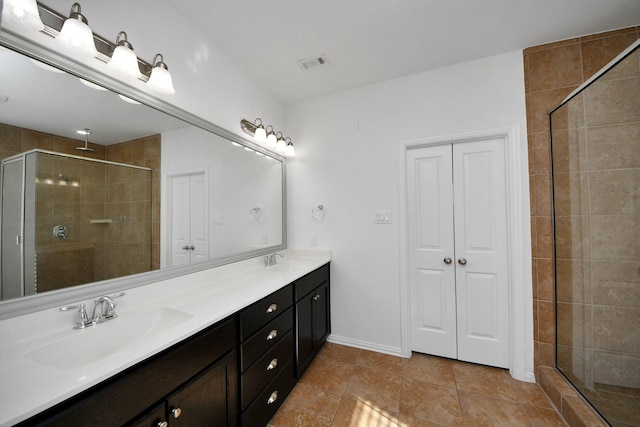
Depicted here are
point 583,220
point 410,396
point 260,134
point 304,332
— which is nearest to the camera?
point 583,220

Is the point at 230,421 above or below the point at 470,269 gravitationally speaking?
below

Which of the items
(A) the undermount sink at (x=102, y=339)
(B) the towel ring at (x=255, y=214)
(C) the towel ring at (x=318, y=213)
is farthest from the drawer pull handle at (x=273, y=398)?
(C) the towel ring at (x=318, y=213)

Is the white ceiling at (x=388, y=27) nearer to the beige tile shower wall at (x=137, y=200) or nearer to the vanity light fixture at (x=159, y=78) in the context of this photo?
the vanity light fixture at (x=159, y=78)

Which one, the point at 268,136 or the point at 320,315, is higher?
the point at 268,136

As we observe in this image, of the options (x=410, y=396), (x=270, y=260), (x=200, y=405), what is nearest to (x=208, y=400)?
(x=200, y=405)

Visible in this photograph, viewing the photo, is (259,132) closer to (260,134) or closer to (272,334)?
(260,134)

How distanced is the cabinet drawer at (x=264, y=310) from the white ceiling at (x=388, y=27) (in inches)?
70.8

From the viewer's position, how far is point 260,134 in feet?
Result: 7.22

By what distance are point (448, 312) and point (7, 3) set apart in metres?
3.03

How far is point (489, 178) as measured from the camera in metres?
2.08

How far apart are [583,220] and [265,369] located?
2.26 meters

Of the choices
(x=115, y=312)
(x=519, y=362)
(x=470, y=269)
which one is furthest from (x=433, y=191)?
(x=115, y=312)

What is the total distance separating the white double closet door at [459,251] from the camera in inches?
80.9

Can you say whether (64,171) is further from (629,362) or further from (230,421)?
(629,362)
